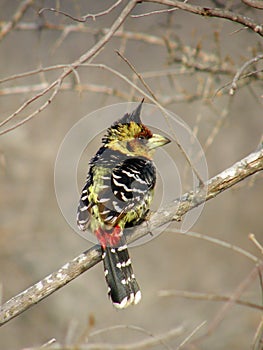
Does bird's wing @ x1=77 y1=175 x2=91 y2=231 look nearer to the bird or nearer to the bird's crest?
the bird

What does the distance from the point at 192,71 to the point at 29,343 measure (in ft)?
14.3

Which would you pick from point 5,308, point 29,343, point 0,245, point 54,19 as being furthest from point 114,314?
point 5,308

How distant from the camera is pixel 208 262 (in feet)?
30.6

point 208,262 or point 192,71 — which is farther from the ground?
point 208,262

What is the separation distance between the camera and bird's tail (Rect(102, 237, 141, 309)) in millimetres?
3748

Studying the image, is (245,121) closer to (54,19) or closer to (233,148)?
(233,148)

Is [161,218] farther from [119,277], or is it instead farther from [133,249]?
[133,249]

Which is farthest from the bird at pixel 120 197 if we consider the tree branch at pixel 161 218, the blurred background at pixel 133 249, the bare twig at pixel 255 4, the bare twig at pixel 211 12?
the blurred background at pixel 133 249

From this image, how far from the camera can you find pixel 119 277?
12.4 feet

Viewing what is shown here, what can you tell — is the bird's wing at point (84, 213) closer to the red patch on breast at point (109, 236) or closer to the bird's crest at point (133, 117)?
the red patch on breast at point (109, 236)

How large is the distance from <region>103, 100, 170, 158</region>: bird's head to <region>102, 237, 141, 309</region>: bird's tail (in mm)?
980

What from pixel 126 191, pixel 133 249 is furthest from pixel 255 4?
pixel 133 249

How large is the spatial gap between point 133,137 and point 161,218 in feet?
3.80

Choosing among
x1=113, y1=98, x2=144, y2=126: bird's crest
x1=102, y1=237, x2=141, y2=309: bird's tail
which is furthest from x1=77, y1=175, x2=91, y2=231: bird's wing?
x1=113, y1=98, x2=144, y2=126: bird's crest
